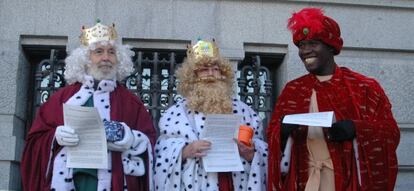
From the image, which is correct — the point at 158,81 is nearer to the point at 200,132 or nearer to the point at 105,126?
the point at 200,132

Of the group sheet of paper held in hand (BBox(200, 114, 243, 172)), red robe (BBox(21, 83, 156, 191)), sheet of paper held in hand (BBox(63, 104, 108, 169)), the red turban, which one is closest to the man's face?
red robe (BBox(21, 83, 156, 191))

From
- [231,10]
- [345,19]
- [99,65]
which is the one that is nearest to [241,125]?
[99,65]

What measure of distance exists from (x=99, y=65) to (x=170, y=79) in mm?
1411

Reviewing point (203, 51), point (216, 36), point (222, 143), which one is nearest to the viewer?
point (222, 143)

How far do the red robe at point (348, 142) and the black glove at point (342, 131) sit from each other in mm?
48

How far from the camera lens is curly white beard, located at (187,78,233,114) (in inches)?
167

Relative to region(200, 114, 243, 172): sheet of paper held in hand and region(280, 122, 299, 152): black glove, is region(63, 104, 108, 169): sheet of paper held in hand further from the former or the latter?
region(280, 122, 299, 152): black glove

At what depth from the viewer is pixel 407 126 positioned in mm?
5633

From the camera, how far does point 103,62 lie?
13.4 feet

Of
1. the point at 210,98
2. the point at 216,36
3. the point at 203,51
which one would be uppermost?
the point at 216,36

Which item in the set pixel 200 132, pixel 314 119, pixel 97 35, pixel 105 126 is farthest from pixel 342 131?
pixel 97 35

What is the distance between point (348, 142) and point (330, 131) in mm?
148

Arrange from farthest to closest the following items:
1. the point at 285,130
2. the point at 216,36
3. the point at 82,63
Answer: the point at 216,36, the point at 82,63, the point at 285,130

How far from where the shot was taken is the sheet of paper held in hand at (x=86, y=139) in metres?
3.65
